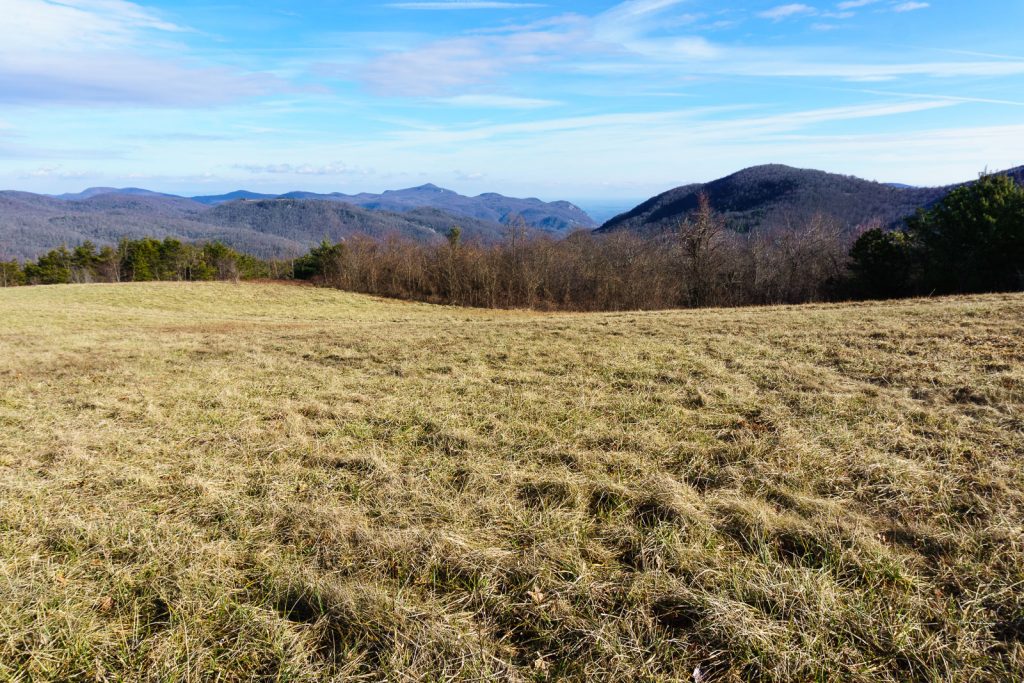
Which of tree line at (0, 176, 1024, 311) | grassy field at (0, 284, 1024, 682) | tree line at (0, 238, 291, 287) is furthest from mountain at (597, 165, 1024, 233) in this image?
grassy field at (0, 284, 1024, 682)

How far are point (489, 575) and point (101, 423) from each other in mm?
5177

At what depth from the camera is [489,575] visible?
274 centimetres

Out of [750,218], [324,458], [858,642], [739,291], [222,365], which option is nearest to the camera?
[858,642]

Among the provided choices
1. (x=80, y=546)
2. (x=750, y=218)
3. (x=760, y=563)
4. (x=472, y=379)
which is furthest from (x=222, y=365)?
(x=750, y=218)

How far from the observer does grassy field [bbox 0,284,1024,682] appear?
224 cm

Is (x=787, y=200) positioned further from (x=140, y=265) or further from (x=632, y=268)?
(x=140, y=265)

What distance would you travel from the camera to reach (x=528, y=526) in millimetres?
3250

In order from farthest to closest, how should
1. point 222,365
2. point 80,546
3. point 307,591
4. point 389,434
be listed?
point 222,365
point 389,434
point 80,546
point 307,591

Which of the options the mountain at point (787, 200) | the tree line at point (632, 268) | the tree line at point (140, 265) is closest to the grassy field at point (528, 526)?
the tree line at point (632, 268)

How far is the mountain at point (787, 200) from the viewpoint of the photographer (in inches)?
3669

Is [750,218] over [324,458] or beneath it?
over

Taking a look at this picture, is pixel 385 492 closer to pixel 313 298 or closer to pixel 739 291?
pixel 313 298

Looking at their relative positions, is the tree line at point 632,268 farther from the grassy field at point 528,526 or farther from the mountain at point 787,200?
the mountain at point 787,200

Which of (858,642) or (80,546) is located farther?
(80,546)
